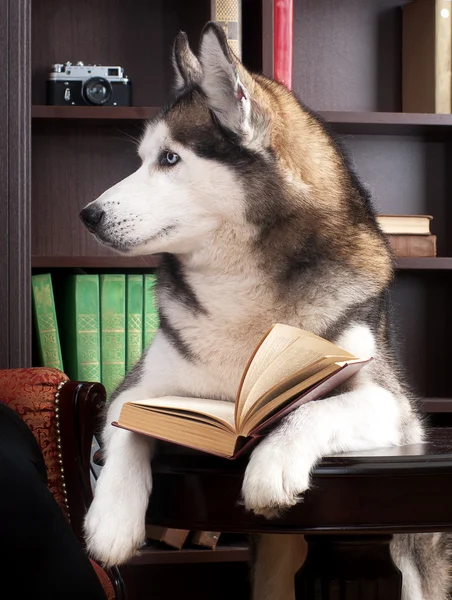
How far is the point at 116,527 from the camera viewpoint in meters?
0.75

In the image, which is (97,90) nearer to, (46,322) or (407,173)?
(46,322)

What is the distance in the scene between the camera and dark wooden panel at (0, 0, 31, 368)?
6.26 ft

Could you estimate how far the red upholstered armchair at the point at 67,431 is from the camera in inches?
57.5

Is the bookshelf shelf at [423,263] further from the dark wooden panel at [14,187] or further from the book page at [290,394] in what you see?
the book page at [290,394]

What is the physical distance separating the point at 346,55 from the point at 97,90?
73cm

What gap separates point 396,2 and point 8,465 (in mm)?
1789

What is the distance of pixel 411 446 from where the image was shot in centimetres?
86

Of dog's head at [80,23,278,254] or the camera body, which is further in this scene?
the camera body

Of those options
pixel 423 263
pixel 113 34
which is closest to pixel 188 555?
pixel 423 263

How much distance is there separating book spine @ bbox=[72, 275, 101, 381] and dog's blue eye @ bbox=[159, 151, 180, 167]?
3.26 feet

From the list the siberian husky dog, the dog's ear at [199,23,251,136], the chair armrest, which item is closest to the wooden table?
the siberian husky dog

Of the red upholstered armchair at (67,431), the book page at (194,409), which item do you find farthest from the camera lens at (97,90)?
the book page at (194,409)

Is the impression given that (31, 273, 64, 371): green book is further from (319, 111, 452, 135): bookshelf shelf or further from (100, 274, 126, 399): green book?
(319, 111, 452, 135): bookshelf shelf

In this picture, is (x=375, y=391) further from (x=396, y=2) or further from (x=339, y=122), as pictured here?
(x=396, y=2)
